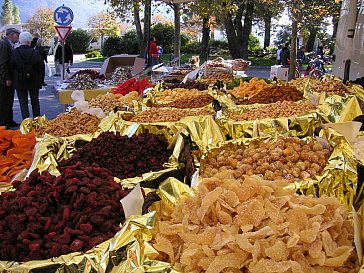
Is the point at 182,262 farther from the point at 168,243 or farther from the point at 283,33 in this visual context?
the point at 283,33

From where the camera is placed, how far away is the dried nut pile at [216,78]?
6479 mm

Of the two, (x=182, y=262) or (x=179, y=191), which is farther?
(x=179, y=191)

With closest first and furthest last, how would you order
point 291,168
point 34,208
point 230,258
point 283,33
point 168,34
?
point 230,258
point 34,208
point 291,168
point 168,34
point 283,33

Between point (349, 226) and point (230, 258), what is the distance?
1.82 ft

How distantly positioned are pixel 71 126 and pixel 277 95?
2122 mm

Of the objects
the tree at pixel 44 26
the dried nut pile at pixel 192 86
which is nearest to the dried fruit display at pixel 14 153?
the dried nut pile at pixel 192 86

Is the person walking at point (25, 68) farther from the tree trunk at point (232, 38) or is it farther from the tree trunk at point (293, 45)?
the tree trunk at point (232, 38)

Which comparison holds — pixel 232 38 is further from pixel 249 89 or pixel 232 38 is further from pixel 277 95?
pixel 277 95

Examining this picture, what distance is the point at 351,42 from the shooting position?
6012 mm

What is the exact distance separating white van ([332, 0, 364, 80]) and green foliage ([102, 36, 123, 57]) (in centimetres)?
2207

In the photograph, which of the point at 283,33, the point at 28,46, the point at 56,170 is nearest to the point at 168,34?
the point at 283,33

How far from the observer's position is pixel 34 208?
1924 mm

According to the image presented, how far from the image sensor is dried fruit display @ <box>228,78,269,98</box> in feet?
17.5

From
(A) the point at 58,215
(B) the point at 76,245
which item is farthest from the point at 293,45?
(B) the point at 76,245
